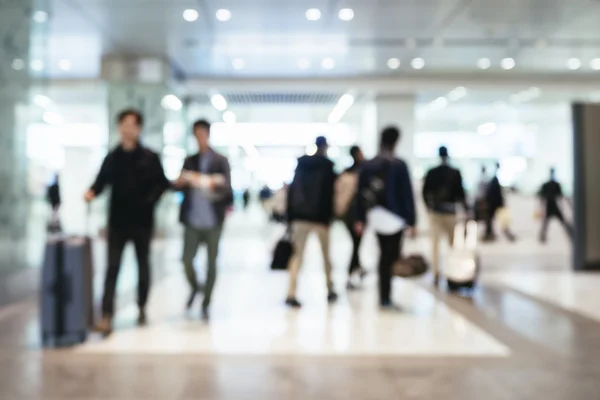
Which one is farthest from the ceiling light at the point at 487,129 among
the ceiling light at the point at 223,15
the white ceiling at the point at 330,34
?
the ceiling light at the point at 223,15

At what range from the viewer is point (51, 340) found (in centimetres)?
570

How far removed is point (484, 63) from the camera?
1856cm

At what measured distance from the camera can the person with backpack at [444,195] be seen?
8.94 m

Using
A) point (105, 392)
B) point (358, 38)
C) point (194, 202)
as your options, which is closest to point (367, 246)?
point (358, 38)

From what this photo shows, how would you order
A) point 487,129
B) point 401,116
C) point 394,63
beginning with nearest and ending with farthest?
point 394,63
point 401,116
point 487,129

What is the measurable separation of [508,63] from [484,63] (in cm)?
66

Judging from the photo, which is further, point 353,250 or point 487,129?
point 487,129

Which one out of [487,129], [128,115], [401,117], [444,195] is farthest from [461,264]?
[487,129]

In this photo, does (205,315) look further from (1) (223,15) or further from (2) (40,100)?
(1) (223,15)

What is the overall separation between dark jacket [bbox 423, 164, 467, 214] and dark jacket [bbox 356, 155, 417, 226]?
1.83 meters

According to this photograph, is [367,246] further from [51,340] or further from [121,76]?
[51,340]

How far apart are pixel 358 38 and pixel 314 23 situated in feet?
5.59

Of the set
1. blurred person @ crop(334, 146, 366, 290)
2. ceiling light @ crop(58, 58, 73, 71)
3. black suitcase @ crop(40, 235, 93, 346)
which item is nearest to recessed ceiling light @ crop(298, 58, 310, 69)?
ceiling light @ crop(58, 58, 73, 71)

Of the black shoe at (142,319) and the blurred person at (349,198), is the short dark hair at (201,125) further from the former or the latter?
the blurred person at (349,198)
